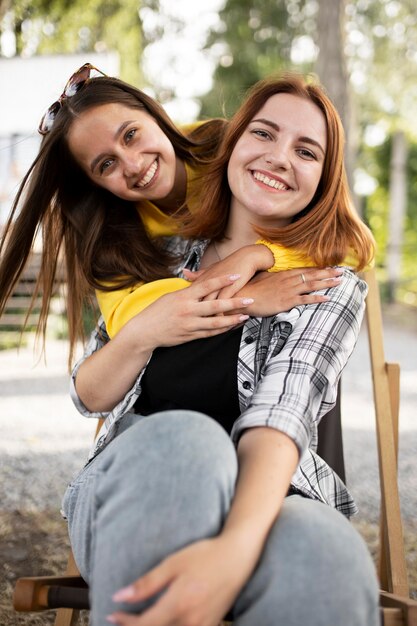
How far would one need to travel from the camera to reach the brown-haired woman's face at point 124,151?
2258 mm

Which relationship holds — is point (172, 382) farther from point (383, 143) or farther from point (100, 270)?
point (383, 143)

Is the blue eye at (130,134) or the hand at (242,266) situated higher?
the blue eye at (130,134)

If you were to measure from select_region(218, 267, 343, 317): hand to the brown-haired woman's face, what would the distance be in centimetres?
56

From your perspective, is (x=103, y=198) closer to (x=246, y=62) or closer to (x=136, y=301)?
(x=136, y=301)

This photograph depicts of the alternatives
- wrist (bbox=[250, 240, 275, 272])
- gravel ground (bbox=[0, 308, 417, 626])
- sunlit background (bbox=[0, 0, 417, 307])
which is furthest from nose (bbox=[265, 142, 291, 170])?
sunlit background (bbox=[0, 0, 417, 307])

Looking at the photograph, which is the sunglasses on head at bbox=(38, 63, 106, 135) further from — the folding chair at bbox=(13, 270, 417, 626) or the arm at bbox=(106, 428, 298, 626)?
the arm at bbox=(106, 428, 298, 626)

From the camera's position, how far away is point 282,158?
2008 millimetres

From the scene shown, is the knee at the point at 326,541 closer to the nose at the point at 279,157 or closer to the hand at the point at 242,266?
the hand at the point at 242,266

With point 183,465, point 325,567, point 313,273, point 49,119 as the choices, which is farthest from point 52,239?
point 325,567

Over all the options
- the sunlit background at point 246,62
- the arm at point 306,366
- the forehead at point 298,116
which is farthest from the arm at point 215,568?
the sunlit background at point 246,62

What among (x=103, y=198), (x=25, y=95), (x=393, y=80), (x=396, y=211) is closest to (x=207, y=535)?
(x=103, y=198)

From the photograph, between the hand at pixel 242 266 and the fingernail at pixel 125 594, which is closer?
the fingernail at pixel 125 594

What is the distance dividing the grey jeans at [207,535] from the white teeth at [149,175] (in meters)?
1.08

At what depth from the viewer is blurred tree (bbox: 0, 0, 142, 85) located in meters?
8.77
